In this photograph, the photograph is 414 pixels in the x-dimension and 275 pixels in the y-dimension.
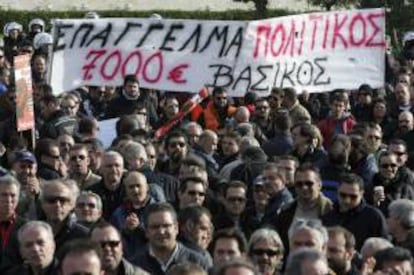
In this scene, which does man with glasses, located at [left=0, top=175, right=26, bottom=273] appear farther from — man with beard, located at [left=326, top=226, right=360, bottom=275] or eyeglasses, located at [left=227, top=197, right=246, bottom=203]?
man with beard, located at [left=326, top=226, right=360, bottom=275]

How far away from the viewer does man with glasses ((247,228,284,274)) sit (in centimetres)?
889

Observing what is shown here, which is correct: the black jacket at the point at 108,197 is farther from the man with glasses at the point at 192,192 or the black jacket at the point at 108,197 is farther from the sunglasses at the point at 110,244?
the sunglasses at the point at 110,244

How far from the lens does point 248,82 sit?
1628 centimetres

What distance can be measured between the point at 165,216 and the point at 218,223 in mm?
1988

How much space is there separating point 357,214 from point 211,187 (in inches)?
71.3

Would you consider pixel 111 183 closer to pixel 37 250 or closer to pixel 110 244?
pixel 110 244

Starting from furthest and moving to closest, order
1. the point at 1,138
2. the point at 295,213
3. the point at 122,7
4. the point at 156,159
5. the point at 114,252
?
the point at 122,7 < the point at 1,138 < the point at 156,159 < the point at 295,213 < the point at 114,252

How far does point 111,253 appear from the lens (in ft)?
28.3

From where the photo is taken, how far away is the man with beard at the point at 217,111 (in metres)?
15.9

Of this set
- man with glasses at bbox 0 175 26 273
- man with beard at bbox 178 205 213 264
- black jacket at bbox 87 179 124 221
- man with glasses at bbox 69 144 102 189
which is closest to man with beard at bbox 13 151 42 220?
man with glasses at bbox 69 144 102 189

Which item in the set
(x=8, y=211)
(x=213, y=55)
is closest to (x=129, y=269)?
(x=8, y=211)

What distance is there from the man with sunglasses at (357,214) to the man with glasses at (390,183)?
3.10ft

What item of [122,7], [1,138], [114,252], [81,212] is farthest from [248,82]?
[122,7]

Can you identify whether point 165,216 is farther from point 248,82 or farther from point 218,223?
point 248,82
